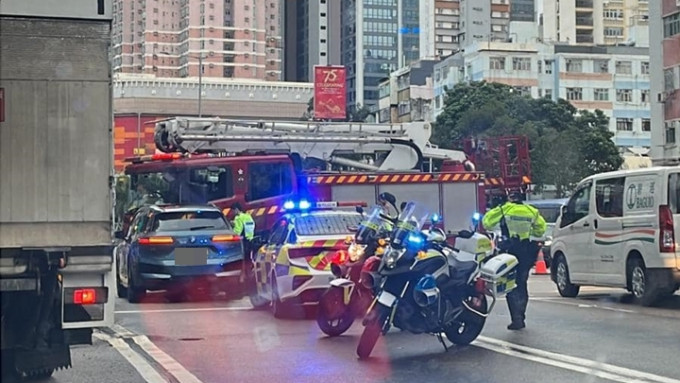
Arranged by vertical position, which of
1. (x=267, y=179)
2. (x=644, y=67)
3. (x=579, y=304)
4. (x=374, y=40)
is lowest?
(x=579, y=304)

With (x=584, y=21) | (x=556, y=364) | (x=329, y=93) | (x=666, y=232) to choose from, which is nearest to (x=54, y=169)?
(x=556, y=364)

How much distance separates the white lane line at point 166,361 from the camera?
803 cm

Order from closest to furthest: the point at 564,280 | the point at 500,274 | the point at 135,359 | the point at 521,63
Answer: the point at 135,359 < the point at 500,274 < the point at 564,280 < the point at 521,63

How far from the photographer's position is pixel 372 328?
28.7ft

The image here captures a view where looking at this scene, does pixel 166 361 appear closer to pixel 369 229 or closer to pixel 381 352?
pixel 381 352

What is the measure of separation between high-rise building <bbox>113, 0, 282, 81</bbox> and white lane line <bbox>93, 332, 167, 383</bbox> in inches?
4456

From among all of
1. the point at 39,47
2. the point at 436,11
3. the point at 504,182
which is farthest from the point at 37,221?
the point at 436,11

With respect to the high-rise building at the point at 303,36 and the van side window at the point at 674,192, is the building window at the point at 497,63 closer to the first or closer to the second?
the high-rise building at the point at 303,36

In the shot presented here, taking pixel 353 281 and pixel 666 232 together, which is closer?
pixel 353 281

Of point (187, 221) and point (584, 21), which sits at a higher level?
point (584, 21)

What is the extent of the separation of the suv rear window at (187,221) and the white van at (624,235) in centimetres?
523

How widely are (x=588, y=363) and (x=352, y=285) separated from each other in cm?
253

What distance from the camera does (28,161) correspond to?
6.03 meters

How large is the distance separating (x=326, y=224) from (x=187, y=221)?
2.94 meters
